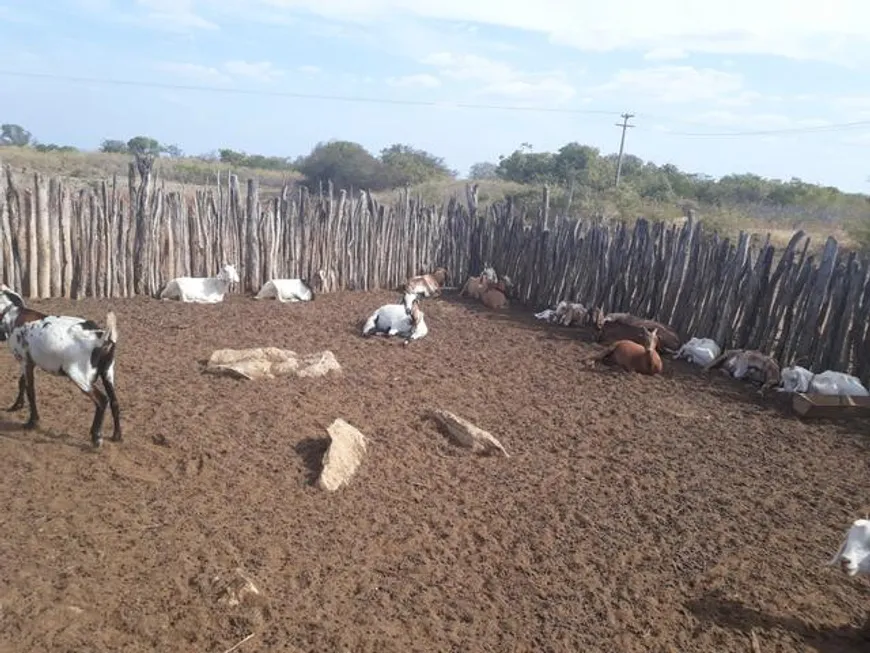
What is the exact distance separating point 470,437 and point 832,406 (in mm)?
3964

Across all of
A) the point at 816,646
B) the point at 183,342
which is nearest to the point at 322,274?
the point at 183,342

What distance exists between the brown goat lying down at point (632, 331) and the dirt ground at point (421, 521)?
68.1 inches

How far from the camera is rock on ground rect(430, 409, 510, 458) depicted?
5.29 meters

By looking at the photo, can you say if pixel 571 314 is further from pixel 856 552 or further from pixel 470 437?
pixel 856 552

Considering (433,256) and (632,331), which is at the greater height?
(433,256)

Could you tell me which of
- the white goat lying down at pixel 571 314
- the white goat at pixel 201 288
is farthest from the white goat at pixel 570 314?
the white goat at pixel 201 288

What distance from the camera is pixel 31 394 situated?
479 cm

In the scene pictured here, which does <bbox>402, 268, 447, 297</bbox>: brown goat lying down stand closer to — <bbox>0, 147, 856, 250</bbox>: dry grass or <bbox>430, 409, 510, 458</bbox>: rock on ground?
<bbox>430, 409, 510, 458</bbox>: rock on ground

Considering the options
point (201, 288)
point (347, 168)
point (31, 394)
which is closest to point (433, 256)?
point (201, 288)

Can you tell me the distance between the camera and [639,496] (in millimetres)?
4809

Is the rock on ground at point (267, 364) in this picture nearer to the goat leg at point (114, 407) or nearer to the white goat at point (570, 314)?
→ the goat leg at point (114, 407)

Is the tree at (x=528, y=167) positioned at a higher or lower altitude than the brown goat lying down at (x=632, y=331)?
higher

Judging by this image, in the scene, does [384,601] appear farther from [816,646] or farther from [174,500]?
Result: [816,646]

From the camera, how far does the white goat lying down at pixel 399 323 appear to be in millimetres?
8680
